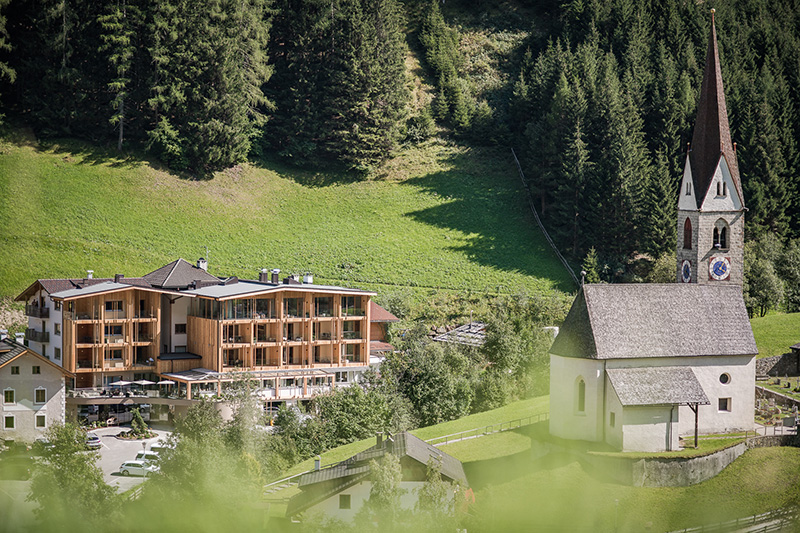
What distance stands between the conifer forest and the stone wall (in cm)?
2525

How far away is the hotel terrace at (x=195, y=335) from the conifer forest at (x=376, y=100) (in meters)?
26.9

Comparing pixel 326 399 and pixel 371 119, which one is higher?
pixel 371 119

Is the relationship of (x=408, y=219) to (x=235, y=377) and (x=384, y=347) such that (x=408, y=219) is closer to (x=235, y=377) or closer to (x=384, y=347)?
(x=384, y=347)

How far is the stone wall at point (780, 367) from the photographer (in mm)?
52500

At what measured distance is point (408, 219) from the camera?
8512cm

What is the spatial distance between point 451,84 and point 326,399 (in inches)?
2186

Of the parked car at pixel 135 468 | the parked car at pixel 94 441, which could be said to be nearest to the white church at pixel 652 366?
the parked car at pixel 135 468

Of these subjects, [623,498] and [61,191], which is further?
[61,191]

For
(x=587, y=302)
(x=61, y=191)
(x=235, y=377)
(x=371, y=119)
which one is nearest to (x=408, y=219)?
(x=371, y=119)

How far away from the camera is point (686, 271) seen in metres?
52.4

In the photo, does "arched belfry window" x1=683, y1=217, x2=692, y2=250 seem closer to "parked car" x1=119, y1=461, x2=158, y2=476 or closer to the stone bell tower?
the stone bell tower

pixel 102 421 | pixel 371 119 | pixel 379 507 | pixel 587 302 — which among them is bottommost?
pixel 102 421

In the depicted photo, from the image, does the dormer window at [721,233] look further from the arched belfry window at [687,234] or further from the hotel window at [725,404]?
the hotel window at [725,404]

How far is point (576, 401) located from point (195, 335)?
26716 mm
